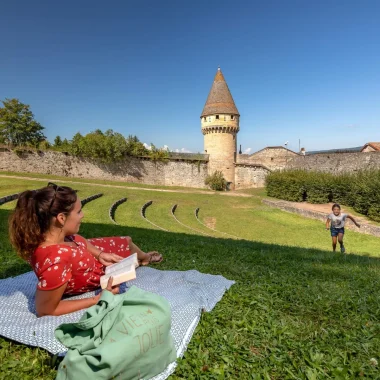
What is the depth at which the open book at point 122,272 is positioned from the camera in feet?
7.41

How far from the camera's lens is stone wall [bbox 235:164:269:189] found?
33.6m

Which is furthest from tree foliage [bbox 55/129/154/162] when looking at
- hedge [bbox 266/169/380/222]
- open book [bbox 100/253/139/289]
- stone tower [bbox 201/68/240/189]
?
open book [bbox 100/253/139/289]

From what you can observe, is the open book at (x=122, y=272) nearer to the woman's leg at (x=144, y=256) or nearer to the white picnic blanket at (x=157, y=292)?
the white picnic blanket at (x=157, y=292)

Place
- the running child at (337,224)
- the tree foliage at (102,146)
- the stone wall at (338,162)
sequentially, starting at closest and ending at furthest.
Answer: the running child at (337,224), the stone wall at (338,162), the tree foliage at (102,146)

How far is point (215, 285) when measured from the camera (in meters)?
3.10

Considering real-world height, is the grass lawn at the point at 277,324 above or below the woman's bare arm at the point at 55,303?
below

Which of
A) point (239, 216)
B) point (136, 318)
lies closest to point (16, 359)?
point (136, 318)

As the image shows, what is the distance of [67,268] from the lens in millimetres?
2209

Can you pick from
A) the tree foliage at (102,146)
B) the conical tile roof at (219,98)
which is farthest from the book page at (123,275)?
the conical tile roof at (219,98)

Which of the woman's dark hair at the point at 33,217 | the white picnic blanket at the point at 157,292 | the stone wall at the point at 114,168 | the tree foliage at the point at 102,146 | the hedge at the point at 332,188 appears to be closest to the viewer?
the white picnic blanket at the point at 157,292

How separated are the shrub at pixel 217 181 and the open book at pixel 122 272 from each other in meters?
30.0

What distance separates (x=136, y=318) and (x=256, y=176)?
109 feet

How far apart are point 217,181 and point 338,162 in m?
12.4

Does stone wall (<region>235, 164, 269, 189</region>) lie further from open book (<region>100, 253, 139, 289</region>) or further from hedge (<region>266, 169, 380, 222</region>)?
open book (<region>100, 253, 139, 289</region>)
